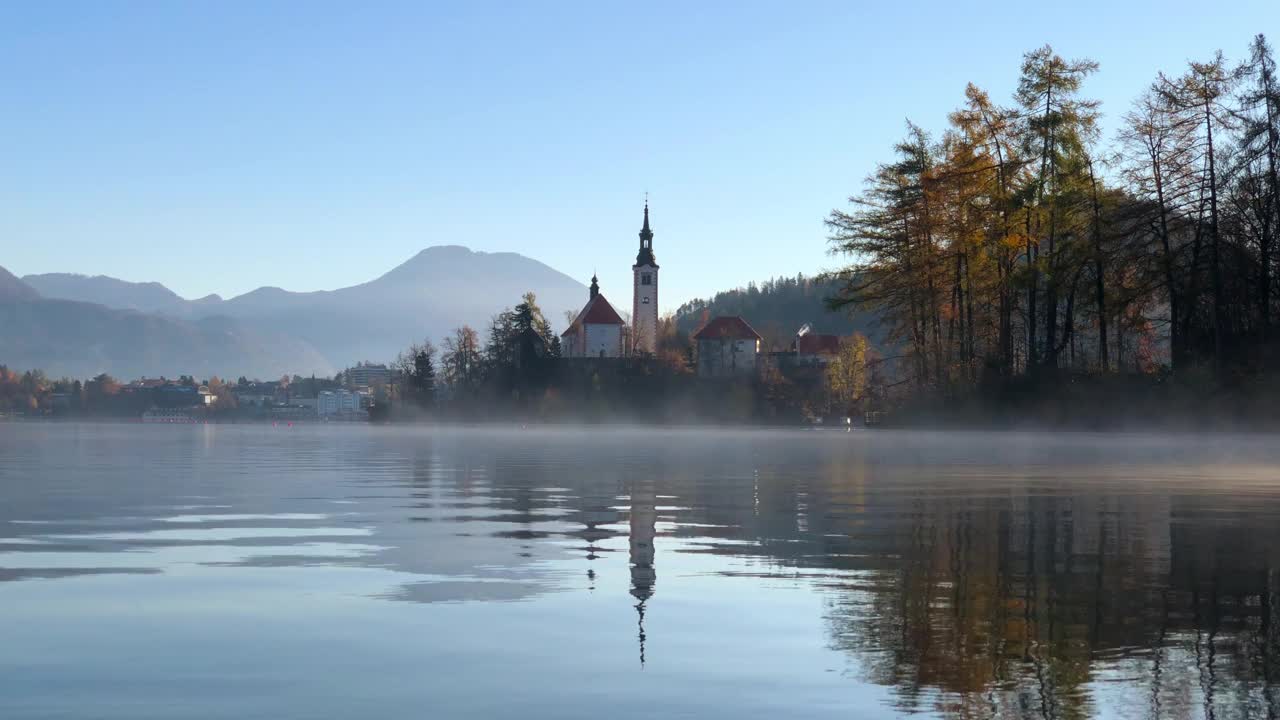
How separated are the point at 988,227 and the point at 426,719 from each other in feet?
229

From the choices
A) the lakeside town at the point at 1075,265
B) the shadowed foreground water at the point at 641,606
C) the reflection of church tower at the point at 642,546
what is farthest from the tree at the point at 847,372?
the shadowed foreground water at the point at 641,606

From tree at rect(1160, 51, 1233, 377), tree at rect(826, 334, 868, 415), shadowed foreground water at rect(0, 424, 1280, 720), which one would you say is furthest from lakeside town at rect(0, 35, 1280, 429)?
tree at rect(826, 334, 868, 415)

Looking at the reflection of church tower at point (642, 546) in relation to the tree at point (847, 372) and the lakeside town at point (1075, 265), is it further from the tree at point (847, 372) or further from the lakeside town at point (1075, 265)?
the tree at point (847, 372)

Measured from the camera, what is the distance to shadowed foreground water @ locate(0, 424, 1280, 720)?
8.73 metres

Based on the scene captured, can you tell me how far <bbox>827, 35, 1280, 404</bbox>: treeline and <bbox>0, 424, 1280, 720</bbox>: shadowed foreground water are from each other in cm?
4248

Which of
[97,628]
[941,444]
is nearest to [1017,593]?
[97,628]

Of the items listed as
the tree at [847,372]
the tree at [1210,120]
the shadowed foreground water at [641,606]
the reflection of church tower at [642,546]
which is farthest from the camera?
the tree at [847,372]

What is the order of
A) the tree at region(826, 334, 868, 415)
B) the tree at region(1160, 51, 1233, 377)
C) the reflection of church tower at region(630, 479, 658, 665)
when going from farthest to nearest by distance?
1. the tree at region(826, 334, 868, 415)
2. the tree at region(1160, 51, 1233, 377)
3. the reflection of church tower at region(630, 479, 658, 665)

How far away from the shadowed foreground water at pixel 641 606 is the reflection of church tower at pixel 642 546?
0.07 meters

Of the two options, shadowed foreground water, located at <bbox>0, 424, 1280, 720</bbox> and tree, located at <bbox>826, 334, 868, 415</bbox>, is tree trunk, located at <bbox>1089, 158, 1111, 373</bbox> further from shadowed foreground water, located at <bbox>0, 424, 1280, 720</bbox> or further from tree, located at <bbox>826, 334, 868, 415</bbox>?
tree, located at <bbox>826, 334, 868, 415</bbox>

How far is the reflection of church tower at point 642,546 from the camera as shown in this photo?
1323cm

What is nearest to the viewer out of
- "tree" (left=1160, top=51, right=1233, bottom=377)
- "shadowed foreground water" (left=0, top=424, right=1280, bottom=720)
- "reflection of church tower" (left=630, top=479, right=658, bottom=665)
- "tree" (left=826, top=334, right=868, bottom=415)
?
"shadowed foreground water" (left=0, top=424, right=1280, bottom=720)

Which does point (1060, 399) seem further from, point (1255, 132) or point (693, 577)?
point (693, 577)

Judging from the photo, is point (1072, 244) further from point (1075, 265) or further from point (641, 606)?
point (641, 606)
